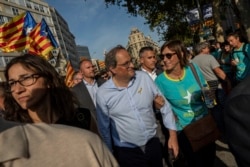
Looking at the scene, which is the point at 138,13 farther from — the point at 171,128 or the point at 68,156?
the point at 68,156

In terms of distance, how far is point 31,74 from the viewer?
215 cm

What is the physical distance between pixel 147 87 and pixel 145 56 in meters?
2.13

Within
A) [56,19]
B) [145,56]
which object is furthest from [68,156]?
[56,19]

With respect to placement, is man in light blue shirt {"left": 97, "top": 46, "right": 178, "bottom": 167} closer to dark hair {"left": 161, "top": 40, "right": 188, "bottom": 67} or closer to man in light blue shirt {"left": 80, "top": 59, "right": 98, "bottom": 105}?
dark hair {"left": 161, "top": 40, "right": 188, "bottom": 67}

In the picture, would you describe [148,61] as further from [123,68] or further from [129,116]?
[129,116]

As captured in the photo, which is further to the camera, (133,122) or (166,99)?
(166,99)

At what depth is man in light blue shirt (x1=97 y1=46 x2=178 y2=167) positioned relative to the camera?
347cm

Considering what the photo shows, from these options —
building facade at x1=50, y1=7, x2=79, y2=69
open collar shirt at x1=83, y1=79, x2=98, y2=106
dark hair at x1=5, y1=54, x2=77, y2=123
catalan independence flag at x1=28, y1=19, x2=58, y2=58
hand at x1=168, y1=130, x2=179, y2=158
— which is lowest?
hand at x1=168, y1=130, x2=179, y2=158

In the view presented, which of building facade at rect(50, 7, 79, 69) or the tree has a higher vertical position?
building facade at rect(50, 7, 79, 69)

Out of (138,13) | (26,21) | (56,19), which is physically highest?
(56,19)

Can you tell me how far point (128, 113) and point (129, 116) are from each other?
31 mm

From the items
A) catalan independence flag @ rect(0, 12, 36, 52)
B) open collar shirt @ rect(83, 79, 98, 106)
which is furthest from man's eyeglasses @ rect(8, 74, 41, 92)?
catalan independence flag @ rect(0, 12, 36, 52)

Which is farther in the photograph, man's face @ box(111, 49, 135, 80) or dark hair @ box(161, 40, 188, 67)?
dark hair @ box(161, 40, 188, 67)

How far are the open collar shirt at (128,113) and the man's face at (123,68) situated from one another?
0.25 ft
